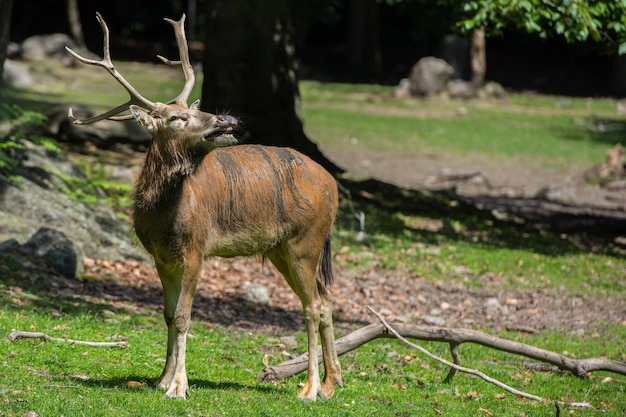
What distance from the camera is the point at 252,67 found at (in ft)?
58.1

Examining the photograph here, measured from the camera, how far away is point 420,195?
773 inches

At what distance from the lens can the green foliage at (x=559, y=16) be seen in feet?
44.4

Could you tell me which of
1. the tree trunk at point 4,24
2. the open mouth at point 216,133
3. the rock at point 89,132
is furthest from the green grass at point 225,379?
the rock at point 89,132

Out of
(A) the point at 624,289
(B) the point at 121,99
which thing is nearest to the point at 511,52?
(B) the point at 121,99

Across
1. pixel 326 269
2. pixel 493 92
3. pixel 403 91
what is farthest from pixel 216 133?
pixel 493 92

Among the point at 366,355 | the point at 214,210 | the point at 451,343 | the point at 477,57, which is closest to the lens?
the point at 214,210

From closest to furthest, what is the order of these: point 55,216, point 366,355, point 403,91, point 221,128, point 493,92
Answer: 1. point 221,128
2. point 366,355
3. point 55,216
4. point 403,91
5. point 493,92

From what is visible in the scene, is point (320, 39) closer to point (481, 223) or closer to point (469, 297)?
point (481, 223)

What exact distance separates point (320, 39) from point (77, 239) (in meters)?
37.4

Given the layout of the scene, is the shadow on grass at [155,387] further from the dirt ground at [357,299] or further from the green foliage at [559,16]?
the green foliage at [559,16]

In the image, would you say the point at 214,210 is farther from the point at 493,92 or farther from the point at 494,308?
the point at 493,92

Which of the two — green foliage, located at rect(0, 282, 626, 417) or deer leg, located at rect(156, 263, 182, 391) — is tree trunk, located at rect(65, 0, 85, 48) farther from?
deer leg, located at rect(156, 263, 182, 391)

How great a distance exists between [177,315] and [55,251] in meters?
4.60

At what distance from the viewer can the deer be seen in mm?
7477
